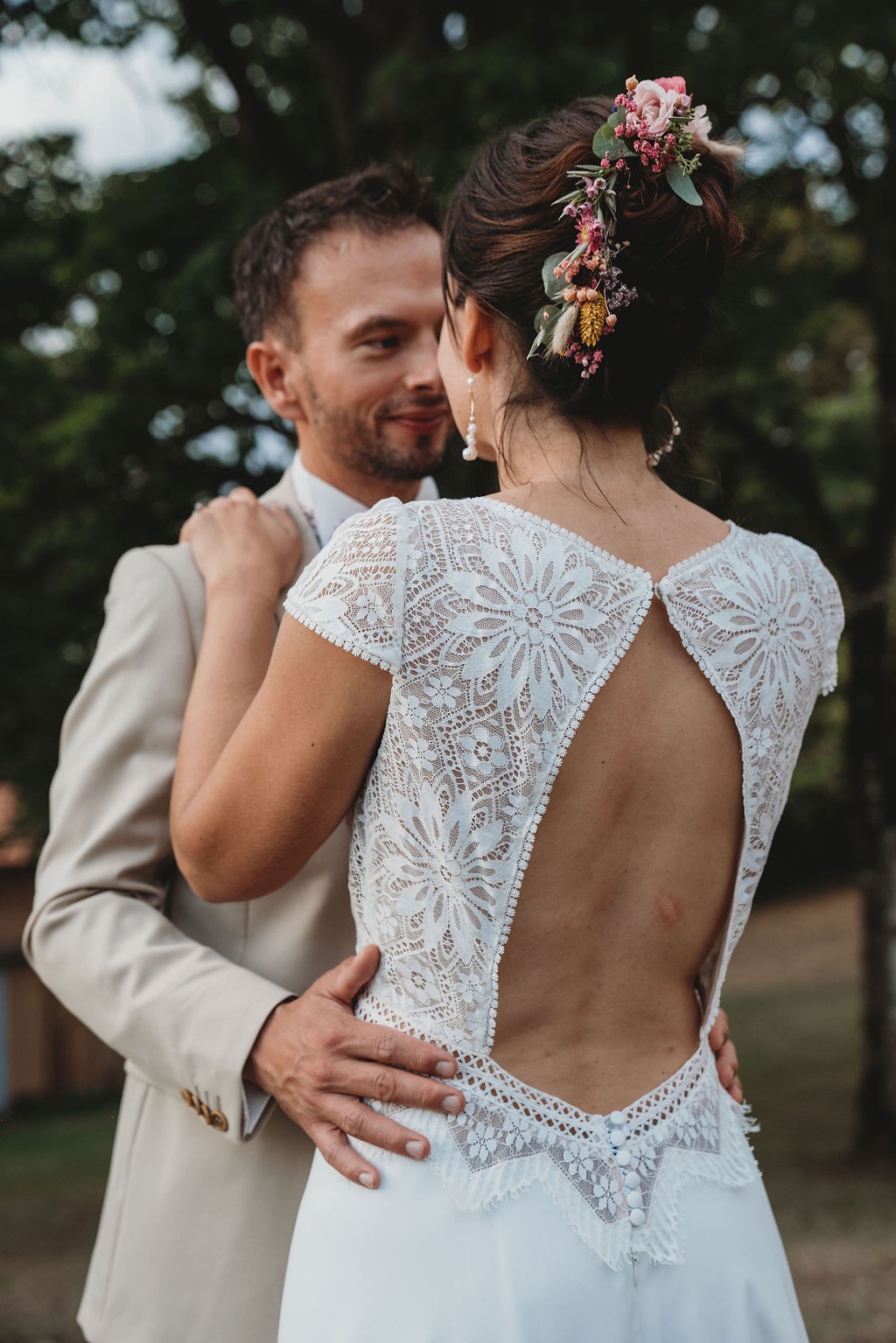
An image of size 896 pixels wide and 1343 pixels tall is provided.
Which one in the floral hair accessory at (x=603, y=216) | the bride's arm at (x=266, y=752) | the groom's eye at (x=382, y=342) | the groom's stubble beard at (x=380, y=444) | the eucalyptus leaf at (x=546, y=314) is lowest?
the bride's arm at (x=266, y=752)

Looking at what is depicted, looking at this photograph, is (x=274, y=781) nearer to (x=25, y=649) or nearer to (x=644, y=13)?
(x=644, y=13)

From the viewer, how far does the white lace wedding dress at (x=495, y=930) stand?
1.62 meters

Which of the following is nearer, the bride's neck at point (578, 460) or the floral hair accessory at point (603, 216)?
the floral hair accessory at point (603, 216)

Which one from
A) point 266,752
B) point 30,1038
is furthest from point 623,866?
point 30,1038

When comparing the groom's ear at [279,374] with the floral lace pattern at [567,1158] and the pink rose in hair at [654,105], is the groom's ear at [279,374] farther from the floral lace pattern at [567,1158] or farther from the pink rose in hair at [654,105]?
the floral lace pattern at [567,1158]

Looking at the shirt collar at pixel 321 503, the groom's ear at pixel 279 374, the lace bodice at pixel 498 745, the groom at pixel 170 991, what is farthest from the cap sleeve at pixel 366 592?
the groom's ear at pixel 279 374

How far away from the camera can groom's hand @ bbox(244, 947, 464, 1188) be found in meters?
1.74

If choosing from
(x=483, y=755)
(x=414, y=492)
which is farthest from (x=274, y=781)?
(x=414, y=492)

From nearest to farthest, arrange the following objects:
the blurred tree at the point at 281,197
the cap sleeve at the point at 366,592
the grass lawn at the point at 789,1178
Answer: the cap sleeve at the point at 366,592 → the blurred tree at the point at 281,197 → the grass lawn at the point at 789,1178

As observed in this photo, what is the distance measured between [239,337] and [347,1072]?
645 cm

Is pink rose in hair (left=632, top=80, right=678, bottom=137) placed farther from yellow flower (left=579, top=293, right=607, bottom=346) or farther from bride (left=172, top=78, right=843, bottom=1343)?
yellow flower (left=579, top=293, right=607, bottom=346)

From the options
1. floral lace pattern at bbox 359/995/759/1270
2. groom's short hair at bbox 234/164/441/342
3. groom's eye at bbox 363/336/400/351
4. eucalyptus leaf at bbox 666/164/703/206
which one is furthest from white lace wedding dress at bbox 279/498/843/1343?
groom's short hair at bbox 234/164/441/342

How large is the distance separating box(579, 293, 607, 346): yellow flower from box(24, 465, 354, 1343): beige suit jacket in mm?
986

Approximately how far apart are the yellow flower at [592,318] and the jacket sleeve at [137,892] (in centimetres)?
102
